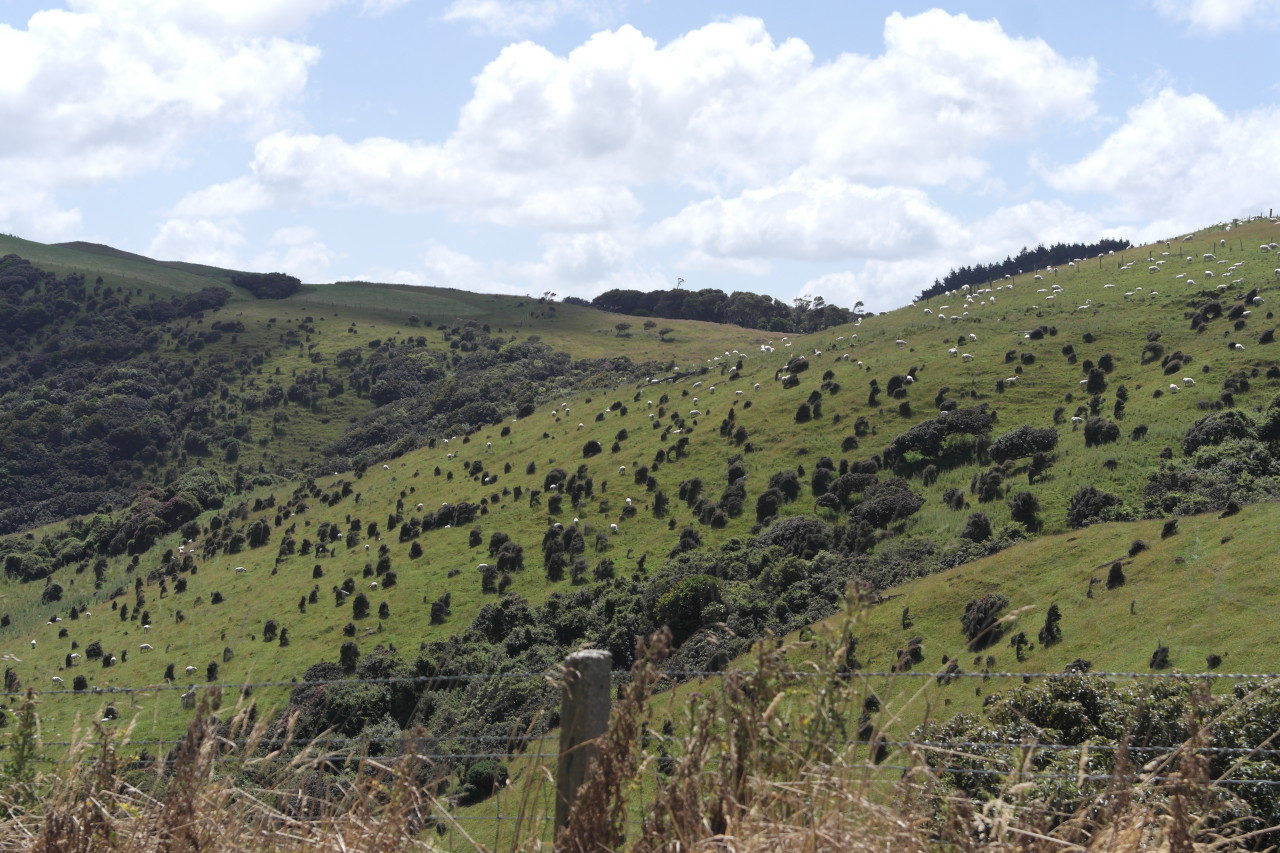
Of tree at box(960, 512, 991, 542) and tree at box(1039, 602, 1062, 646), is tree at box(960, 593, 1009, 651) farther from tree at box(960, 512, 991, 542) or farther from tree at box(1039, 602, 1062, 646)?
tree at box(960, 512, 991, 542)

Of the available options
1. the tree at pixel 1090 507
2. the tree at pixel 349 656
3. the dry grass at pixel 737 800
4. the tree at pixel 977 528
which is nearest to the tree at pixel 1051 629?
the tree at pixel 1090 507

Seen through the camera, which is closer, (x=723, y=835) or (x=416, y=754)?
(x=723, y=835)

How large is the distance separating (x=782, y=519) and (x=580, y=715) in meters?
49.5

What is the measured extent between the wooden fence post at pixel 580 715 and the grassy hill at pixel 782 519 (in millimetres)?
2503

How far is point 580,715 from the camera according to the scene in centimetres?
484

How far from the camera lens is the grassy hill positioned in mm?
34625

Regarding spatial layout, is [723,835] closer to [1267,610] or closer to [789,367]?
[1267,610]

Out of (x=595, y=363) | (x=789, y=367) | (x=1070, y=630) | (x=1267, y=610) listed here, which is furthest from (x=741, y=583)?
(x=595, y=363)

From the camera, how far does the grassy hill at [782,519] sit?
34625 mm

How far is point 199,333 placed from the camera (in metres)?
153

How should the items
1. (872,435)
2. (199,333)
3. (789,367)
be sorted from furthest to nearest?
(199,333), (789,367), (872,435)

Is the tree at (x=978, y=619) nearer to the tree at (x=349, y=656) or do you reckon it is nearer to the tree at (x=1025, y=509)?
the tree at (x=1025, y=509)

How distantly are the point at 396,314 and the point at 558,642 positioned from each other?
435ft

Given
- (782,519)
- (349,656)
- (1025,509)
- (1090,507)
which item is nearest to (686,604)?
(782,519)
